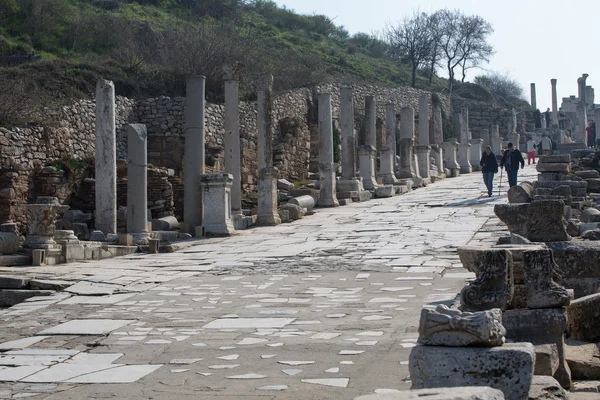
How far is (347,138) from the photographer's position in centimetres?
2952

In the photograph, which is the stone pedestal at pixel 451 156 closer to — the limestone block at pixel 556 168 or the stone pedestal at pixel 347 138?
the stone pedestal at pixel 347 138

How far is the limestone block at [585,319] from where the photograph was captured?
307 inches

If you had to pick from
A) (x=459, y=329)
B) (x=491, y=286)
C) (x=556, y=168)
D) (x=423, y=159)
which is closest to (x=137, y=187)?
(x=556, y=168)

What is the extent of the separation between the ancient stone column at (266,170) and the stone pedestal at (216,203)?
2.48 meters

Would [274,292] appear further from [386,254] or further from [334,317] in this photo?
[386,254]

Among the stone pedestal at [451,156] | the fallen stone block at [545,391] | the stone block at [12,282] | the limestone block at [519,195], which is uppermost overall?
the stone pedestal at [451,156]

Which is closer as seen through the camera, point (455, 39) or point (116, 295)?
point (116, 295)

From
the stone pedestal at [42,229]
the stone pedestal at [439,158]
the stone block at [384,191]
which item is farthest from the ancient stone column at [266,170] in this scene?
the stone pedestal at [439,158]

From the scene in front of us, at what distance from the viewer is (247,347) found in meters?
7.61

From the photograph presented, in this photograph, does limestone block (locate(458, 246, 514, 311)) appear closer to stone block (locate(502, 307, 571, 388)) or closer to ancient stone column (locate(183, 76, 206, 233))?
stone block (locate(502, 307, 571, 388))

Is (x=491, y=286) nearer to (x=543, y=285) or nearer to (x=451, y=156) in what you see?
(x=543, y=285)

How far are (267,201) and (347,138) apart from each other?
8.68m

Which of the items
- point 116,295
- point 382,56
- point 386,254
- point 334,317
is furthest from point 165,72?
point 382,56

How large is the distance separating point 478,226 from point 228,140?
6.72 m
